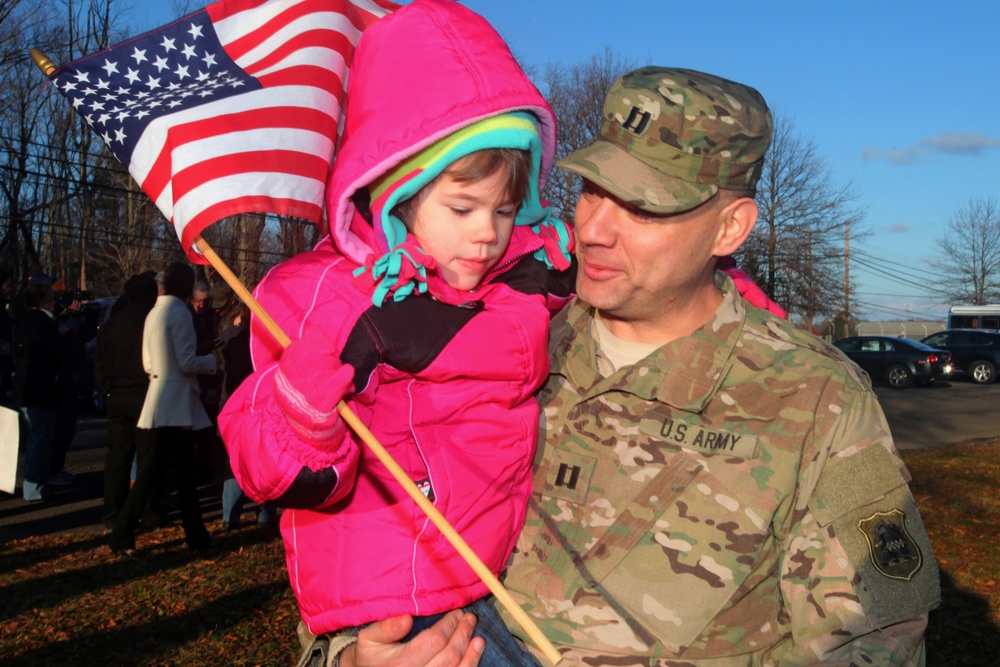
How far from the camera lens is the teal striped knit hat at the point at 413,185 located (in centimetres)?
Answer: 229

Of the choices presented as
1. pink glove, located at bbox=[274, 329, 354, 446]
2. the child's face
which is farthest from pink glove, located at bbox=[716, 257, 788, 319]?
pink glove, located at bbox=[274, 329, 354, 446]

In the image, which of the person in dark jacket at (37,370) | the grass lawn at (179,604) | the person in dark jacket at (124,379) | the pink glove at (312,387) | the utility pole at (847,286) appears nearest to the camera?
the pink glove at (312,387)

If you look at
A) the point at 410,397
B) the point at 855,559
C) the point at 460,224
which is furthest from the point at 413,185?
the point at 855,559

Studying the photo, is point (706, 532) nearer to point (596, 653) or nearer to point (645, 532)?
point (645, 532)

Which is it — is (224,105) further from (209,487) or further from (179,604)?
(209,487)

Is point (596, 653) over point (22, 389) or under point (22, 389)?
over

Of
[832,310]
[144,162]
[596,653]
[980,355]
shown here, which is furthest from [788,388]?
[832,310]

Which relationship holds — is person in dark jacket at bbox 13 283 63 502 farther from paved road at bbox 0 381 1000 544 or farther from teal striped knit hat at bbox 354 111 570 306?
teal striped knit hat at bbox 354 111 570 306

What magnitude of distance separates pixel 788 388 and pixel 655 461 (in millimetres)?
372

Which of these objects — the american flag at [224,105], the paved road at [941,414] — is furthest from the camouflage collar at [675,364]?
the paved road at [941,414]

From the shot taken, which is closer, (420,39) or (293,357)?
(293,357)

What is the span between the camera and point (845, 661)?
6.81 ft

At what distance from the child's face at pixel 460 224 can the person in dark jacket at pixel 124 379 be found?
619 centimetres

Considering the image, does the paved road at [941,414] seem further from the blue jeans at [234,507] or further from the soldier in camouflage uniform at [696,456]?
the soldier in camouflage uniform at [696,456]
